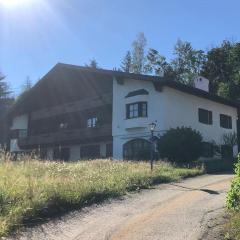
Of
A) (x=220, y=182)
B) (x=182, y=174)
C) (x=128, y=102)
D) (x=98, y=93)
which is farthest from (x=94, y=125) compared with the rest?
(x=220, y=182)

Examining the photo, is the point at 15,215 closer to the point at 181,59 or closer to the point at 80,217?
the point at 80,217

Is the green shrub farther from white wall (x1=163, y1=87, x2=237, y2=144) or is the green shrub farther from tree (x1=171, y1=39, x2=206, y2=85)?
tree (x1=171, y1=39, x2=206, y2=85)

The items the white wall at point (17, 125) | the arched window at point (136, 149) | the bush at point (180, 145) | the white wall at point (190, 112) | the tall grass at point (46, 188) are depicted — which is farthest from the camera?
the white wall at point (17, 125)

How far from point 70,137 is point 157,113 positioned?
434 inches

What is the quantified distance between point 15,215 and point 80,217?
6.17 feet

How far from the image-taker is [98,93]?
42.3 metres

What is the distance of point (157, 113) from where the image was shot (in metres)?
36.3

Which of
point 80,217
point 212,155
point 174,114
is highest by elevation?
point 174,114

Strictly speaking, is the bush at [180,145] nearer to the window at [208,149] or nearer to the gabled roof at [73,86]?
the gabled roof at [73,86]

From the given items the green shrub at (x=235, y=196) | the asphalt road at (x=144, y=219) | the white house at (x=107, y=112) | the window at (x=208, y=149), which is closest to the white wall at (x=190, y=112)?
the white house at (x=107, y=112)

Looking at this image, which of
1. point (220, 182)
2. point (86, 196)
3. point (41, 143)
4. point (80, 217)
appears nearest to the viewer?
point (80, 217)

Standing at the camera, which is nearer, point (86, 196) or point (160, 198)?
point (86, 196)

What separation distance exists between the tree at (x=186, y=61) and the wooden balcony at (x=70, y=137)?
85.4ft

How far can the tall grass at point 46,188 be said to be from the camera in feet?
39.5
